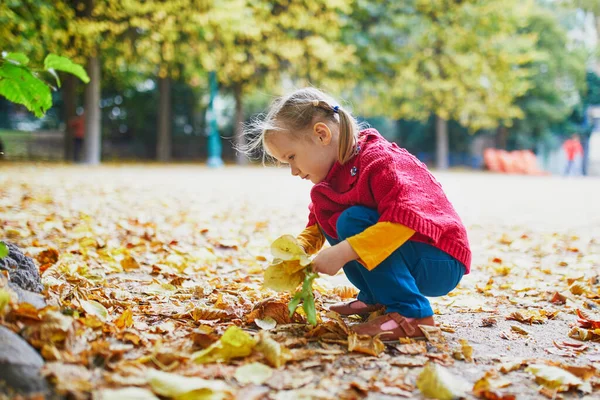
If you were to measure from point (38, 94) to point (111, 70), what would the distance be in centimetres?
1538

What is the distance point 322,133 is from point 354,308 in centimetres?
74

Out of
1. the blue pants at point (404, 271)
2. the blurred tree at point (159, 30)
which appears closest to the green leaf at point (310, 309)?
the blue pants at point (404, 271)

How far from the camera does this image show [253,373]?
155cm

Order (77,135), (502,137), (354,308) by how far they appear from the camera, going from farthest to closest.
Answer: (502,137)
(77,135)
(354,308)

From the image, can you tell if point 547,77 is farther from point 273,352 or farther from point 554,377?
point 273,352

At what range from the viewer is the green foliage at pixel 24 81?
208 centimetres

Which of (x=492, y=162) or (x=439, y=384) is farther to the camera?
(x=492, y=162)

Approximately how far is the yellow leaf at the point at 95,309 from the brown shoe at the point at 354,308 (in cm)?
90

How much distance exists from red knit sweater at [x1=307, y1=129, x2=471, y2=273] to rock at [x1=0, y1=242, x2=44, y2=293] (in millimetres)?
1072

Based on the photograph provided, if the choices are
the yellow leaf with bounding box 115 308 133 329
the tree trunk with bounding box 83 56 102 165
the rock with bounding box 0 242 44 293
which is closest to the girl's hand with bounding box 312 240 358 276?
the yellow leaf with bounding box 115 308 133 329

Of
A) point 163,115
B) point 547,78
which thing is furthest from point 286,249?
point 547,78

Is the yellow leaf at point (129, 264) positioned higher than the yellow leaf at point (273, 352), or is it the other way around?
the yellow leaf at point (273, 352)

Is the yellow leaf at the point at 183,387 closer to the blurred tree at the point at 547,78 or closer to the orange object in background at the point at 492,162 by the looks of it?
the orange object in background at the point at 492,162

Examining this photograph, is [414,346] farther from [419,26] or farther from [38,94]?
[419,26]
